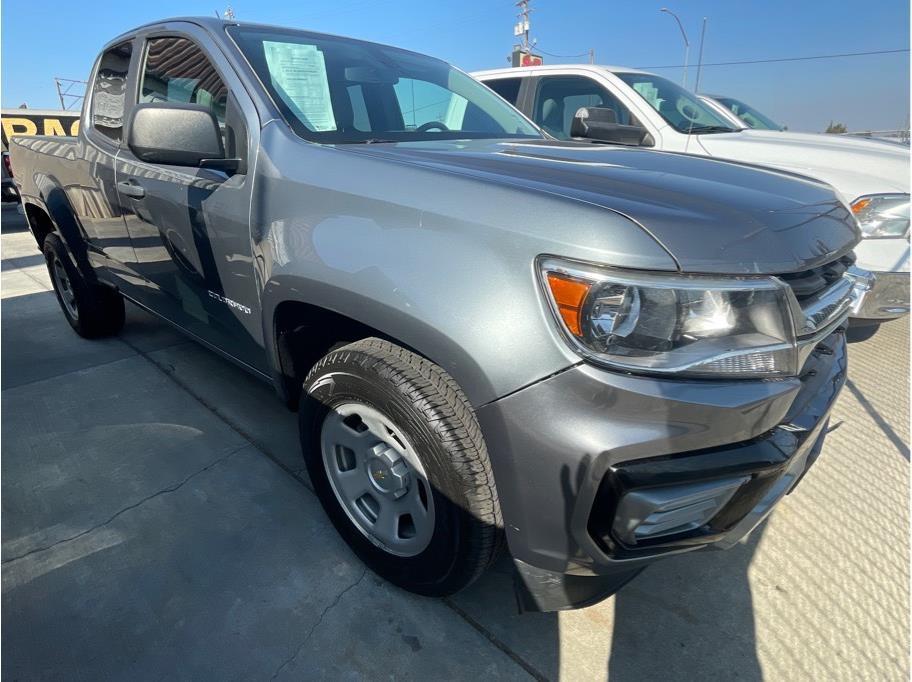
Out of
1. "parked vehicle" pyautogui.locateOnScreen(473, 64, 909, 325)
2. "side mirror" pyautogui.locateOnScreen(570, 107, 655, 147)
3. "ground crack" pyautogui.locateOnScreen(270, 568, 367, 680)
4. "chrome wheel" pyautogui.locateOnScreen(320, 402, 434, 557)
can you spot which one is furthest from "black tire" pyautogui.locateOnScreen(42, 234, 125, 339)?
"parked vehicle" pyautogui.locateOnScreen(473, 64, 909, 325)

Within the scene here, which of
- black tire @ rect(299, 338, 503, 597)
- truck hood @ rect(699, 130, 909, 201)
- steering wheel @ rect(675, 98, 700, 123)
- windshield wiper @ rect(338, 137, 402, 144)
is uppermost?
windshield wiper @ rect(338, 137, 402, 144)

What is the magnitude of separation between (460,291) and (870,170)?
373cm

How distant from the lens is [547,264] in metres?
1.19

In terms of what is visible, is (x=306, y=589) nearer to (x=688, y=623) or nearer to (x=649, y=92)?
(x=688, y=623)

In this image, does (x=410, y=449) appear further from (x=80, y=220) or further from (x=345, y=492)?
(x=80, y=220)

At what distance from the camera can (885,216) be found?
134 inches

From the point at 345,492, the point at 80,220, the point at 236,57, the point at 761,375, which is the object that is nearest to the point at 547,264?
the point at 761,375

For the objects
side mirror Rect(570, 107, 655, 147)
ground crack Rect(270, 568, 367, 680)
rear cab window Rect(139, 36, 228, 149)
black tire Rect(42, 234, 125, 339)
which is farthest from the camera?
black tire Rect(42, 234, 125, 339)

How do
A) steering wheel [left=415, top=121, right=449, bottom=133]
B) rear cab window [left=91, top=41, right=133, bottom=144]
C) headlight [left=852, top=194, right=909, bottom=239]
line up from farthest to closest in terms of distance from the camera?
headlight [left=852, top=194, right=909, bottom=239] → rear cab window [left=91, top=41, right=133, bottom=144] → steering wheel [left=415, top=121, right=449, bottom=133]

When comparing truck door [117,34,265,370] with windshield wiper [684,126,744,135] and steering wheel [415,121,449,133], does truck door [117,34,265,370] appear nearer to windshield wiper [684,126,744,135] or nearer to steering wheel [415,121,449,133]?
steering wheel [415,121,449,133]

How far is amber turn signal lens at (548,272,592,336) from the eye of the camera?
1161mm

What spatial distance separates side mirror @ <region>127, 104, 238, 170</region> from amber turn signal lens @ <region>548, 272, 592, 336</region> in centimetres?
130

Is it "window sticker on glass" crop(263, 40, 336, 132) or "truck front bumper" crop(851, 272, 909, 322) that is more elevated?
"window sticker on glass" crop(263, 40, 336, 132)

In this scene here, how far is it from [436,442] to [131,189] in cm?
212
